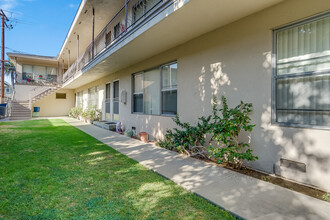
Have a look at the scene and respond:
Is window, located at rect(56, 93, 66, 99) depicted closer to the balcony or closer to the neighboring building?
the balcony

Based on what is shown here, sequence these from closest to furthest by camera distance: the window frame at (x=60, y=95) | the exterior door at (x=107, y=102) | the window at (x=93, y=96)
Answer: the exterior door at (x=107, y=102) < the window at (x=93, y=96) < the window frame at (x=60, y=95)

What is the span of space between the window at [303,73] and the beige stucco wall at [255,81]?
0.53ft

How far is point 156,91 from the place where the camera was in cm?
706

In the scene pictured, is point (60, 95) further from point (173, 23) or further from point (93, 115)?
point (173, 23)

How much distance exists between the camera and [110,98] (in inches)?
444

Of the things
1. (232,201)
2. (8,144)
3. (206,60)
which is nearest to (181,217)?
(232,201)

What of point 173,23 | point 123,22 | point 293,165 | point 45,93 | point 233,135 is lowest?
point 293,165

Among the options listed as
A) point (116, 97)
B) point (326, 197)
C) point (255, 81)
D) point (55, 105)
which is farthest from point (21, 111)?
point (326, 197)

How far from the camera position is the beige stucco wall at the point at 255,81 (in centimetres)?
303

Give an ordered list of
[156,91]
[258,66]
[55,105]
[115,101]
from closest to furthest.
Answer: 1. [258,66]
2. [156,91]
3. [115,101]
4. [55,105]

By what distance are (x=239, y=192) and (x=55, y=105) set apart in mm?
21784

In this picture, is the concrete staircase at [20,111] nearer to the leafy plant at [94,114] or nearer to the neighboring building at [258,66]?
the leafy plant at [94,114]

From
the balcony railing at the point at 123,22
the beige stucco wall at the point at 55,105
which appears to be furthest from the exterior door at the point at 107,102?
the beige stucco wall at the point at 55,105

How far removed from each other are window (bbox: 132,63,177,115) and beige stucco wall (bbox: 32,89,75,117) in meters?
15.4
